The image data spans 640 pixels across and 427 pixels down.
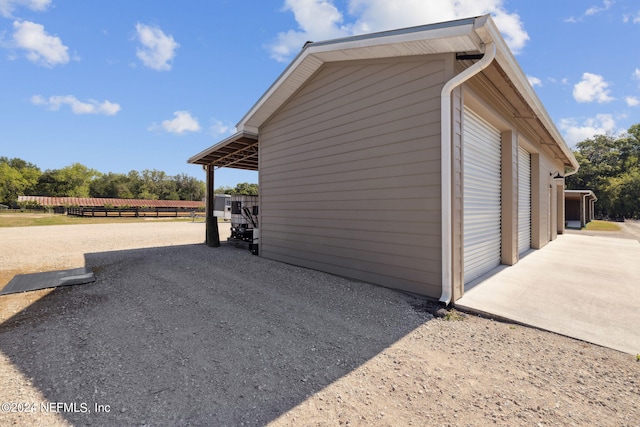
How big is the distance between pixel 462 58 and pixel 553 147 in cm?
801

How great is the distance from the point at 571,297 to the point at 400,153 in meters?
3.24

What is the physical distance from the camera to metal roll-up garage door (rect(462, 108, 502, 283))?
468cm

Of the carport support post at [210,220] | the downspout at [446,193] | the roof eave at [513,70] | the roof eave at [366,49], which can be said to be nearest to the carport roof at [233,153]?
the carport support post at [210,220]

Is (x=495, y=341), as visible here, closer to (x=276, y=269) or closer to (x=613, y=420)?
(x=613, y=420)

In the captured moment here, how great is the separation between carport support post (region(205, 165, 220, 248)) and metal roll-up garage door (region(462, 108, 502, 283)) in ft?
24.9

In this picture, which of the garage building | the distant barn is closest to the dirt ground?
the garage building

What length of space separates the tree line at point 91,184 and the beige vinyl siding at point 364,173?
1393 inches

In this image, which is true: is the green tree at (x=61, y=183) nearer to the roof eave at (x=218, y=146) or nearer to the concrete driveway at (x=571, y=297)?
the roof eave at (x=218, y=146)

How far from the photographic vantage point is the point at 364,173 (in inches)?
188

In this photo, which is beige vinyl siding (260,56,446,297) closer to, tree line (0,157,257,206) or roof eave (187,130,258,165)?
roof eave (187,130,258,165)

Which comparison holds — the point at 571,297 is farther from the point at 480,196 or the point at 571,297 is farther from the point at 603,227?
the point at 603,227

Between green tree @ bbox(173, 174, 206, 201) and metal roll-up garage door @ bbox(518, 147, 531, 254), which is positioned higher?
green tree @ bbox(173, 174, 206, 201)

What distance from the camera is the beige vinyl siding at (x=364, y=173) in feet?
12.9

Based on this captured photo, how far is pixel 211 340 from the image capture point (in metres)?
2.71
